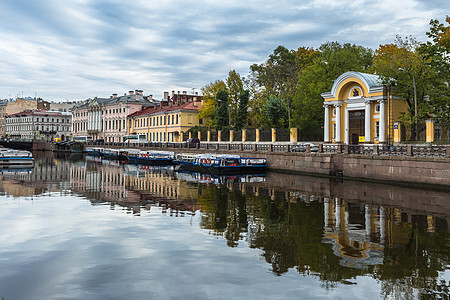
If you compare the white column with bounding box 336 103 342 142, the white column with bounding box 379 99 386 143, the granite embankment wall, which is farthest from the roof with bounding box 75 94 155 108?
the white column with bounding box 379 99 386 143

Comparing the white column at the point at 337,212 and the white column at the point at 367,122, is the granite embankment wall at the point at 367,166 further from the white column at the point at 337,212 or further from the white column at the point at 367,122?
the white column at the point at 367,122

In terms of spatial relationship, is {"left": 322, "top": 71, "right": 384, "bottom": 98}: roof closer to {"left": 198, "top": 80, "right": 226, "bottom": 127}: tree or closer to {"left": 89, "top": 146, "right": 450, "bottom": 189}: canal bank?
{"left": 89, "top": 146, "right": 450, "bottom": 189}: canal bank

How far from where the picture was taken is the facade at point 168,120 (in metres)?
70.7

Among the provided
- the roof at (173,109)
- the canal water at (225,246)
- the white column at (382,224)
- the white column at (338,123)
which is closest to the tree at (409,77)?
the white column at (338,123)

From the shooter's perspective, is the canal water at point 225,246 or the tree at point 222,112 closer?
the canal water at point 225,246

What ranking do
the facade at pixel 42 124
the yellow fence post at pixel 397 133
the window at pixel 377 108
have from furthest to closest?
1. the facade at pixel 42 124
2. the window at pixel 377 108
3. the yellow fence post at pixel 397 133

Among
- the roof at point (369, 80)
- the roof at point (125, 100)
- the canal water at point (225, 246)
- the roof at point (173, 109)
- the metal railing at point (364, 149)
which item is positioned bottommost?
the canal water at point (225, 246)

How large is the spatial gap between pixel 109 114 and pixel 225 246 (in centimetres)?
8929

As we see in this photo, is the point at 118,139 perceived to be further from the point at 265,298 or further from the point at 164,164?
the point at 265,298

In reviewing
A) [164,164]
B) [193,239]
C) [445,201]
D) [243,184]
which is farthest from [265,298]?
[164,164]

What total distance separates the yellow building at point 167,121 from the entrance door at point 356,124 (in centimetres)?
3149

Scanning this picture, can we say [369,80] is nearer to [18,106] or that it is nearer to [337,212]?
[337,212]

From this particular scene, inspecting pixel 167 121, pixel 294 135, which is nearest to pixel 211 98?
pixel 167 121

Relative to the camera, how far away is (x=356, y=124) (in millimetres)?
40531
